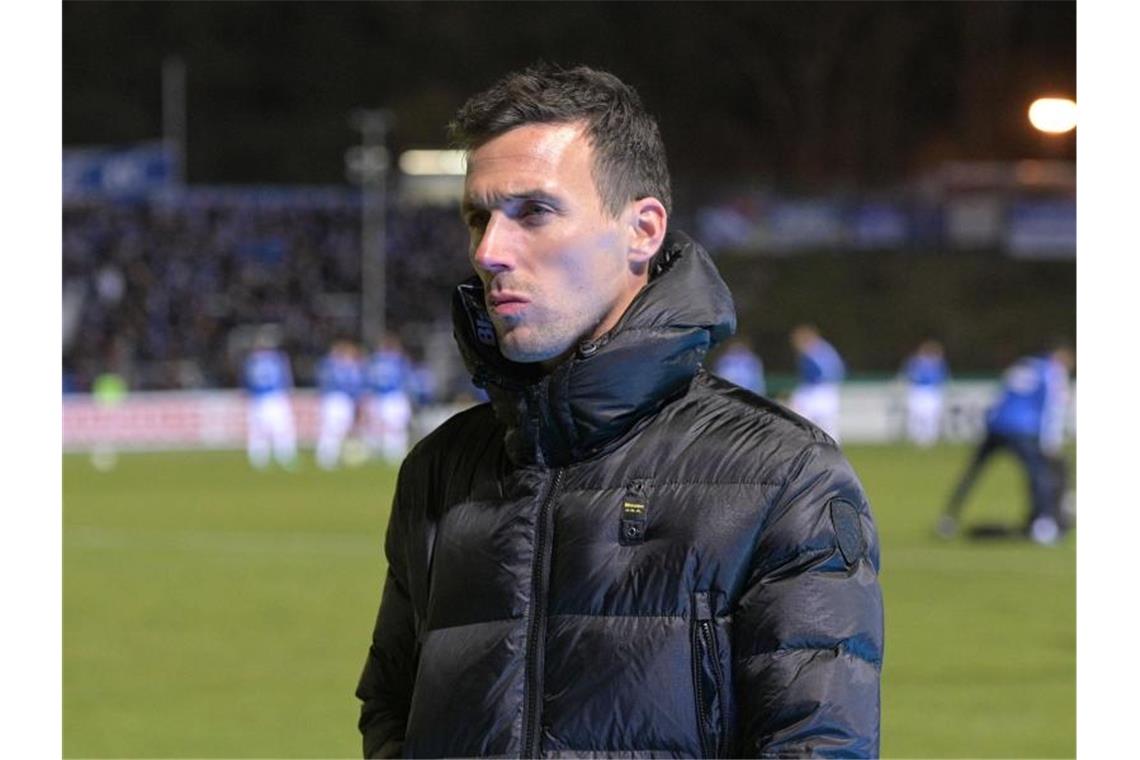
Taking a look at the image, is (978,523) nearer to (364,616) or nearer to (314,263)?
(364,616)

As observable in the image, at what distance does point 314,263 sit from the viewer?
50.4 m

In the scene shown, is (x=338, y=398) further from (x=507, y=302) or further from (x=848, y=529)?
(x=848, y=529)

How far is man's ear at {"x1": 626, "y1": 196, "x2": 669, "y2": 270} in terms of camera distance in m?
2.72

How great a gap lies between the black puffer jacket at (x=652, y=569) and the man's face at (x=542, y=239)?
52 millimetres

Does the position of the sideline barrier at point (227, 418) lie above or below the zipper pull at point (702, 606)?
below

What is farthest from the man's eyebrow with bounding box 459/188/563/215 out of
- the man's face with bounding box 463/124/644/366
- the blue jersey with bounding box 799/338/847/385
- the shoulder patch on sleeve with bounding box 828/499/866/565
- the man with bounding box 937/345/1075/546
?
the blue jersey with bounding box 799/338/847/385

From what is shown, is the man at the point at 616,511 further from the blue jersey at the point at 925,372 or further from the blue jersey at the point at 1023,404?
the blue jersey at the point at 925,372

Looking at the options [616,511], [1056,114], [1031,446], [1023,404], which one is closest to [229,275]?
[1023,404]

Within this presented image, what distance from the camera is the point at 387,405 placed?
33.7 m

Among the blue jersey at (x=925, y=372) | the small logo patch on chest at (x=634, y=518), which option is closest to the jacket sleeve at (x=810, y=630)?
the small logo patch on chest at (x=634, y=518)

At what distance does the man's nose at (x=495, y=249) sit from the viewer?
266 cm

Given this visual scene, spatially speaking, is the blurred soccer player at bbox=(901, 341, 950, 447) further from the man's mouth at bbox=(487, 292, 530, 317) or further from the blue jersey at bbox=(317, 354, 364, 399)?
the man's mouth at bbox=(487, 292, 530, 317)

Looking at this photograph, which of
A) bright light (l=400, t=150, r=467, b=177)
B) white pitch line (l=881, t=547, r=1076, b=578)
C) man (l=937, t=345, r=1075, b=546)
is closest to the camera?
white pitch line (l=881, t=547, r=1076, b=578)
